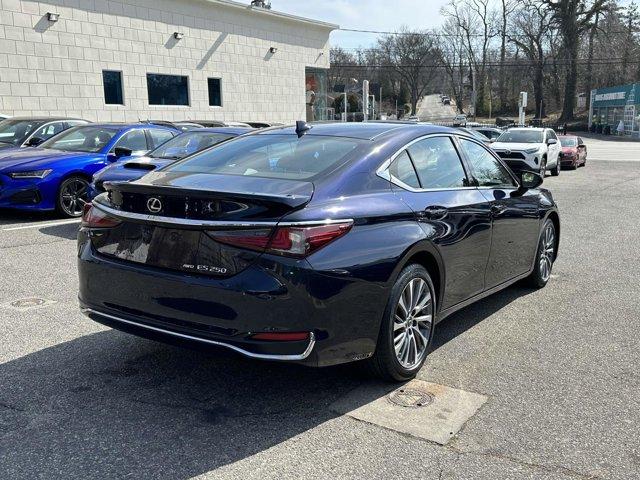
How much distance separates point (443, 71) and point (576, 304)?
10010cm

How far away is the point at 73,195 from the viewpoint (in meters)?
9.91

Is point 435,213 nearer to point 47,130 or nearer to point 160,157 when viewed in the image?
point 160,157

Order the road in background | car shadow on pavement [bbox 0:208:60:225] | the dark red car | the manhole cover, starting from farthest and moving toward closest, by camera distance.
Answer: the road in background
the dark red car
car shadow on pavement [bbox 0:208:60:225]
the manhole cover

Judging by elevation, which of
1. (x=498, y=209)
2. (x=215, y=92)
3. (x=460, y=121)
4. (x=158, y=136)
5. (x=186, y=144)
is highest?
(x=215, y=92)

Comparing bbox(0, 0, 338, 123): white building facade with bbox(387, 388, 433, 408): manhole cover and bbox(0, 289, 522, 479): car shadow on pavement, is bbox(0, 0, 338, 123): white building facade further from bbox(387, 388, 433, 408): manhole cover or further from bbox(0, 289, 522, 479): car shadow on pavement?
bbox(387, 388, 433, 408): manhole cover

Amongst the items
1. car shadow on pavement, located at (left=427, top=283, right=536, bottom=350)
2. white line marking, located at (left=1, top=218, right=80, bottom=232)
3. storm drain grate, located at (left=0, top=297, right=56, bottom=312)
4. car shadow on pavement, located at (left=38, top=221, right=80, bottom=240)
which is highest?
white line marking, located at (left=1, top=218, right=80, bottom=232)

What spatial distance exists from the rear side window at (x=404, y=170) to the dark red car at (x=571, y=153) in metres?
20.8

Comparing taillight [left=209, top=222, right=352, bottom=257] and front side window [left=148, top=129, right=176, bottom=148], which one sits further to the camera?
front side window [left=148, top=129, right=176, bottom=148]

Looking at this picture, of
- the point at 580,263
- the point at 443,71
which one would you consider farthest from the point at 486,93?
the point at 580,263

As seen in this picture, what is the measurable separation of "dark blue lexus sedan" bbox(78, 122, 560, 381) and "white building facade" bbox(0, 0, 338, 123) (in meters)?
20.7

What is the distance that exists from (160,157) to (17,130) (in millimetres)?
6320

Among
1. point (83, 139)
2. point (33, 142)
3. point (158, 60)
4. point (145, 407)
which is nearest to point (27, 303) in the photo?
point (145, 407)

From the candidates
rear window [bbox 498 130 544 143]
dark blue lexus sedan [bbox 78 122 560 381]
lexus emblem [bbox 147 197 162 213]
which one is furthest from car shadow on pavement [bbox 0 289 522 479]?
rear window [bbox 498 130 544 143]

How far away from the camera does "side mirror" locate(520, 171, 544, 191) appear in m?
5.66
